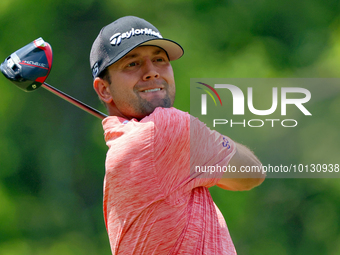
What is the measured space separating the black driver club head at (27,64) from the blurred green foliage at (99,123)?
9.86 feet

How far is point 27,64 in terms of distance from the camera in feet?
6.00

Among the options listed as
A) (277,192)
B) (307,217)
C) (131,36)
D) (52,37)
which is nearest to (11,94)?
(52,37)

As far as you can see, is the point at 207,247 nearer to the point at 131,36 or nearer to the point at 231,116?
the point at 131,36

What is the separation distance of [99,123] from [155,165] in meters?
4.05

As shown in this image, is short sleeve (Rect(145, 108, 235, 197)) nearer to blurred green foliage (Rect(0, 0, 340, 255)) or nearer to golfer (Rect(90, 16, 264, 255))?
golfer (Rect(90, 16, 264, 255))

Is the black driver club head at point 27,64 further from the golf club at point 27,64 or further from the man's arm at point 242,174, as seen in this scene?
the man's arm at point 242,174

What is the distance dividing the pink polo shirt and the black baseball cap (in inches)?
10.2

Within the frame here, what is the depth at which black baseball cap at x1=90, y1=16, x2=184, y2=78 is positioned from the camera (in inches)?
59.6

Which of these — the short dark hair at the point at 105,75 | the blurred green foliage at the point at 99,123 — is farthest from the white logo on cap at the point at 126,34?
the blurred green foliage at the point at 99,123

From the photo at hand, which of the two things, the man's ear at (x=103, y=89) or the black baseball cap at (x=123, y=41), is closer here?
the black baseball cap at (x=123, y=41)

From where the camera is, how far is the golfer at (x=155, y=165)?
1.35m

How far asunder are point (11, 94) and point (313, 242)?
13.1 feet

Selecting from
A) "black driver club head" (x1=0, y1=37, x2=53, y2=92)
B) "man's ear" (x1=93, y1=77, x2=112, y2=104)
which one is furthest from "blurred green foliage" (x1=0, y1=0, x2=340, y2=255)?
"man's ear" (x1=93, y1=77, x2=112, y2=104)

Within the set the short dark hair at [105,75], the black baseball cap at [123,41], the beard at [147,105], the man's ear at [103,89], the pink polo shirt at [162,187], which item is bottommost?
the pink polo shirt at [162,187]
